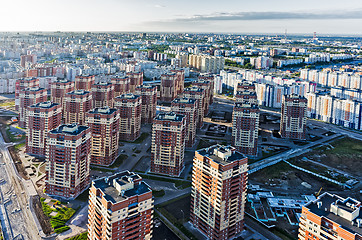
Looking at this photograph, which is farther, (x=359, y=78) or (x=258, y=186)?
(x=359, y=78)

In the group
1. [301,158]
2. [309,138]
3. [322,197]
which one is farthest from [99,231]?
[309,138]

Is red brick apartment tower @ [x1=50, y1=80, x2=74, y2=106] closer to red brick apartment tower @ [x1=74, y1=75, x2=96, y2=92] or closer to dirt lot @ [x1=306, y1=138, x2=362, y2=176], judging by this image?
red brick apartment tower @ [x1=74, y1=75, x2=96, y2=92]

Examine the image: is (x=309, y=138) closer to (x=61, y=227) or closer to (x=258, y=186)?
(x=258, y=186)

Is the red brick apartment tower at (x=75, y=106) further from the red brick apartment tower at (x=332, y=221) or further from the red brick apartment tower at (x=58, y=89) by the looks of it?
the red brick apartment tower at (x=332, y=221)

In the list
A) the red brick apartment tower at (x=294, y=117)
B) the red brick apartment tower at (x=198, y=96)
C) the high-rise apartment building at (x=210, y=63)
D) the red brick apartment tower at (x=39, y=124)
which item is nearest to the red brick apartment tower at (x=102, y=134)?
the red brick apartment tower at (x=39, y=124)

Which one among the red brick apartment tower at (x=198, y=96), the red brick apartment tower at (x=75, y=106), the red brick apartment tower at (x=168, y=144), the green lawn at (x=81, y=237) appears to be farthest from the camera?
the red brick apartment tower at (x=198, y=96)

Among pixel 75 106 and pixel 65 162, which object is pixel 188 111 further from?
pixel 65 162

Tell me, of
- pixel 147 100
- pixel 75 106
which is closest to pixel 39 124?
pixel 75 106
